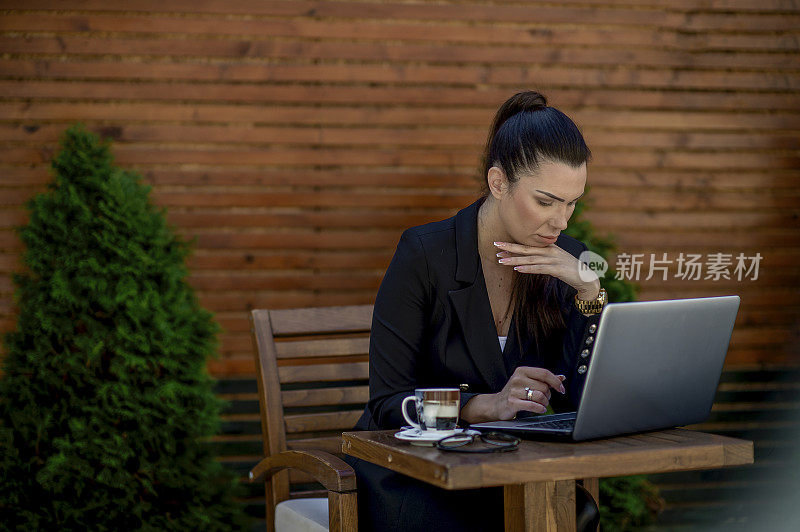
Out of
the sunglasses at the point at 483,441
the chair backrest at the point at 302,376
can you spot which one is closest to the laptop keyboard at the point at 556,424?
the sunglasses at the point at 483,441

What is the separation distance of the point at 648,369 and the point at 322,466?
84 centimetres

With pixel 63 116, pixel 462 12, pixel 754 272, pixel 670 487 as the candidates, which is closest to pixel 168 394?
pixel 63 116

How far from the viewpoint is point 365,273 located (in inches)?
171

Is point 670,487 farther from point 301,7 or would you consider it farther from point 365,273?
point 301,7

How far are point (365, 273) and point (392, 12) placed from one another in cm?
143

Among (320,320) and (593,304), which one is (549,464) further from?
(320,320)

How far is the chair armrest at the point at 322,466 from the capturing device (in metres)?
1.88

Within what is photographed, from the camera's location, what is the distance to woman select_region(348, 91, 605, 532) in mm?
2084

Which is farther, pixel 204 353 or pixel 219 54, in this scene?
pixel 219 54

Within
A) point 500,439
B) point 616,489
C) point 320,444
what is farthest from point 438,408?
point 616,489

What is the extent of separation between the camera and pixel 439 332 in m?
2.22

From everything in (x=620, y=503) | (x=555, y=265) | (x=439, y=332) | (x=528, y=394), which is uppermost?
(x=555, y=265)

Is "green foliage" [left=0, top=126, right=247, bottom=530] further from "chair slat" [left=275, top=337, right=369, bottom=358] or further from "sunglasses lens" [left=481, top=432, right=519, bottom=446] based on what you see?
"sunglasses lens" [left=481, top=432, right=519, bottom=446]

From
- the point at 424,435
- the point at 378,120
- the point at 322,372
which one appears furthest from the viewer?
the point at 378,120
